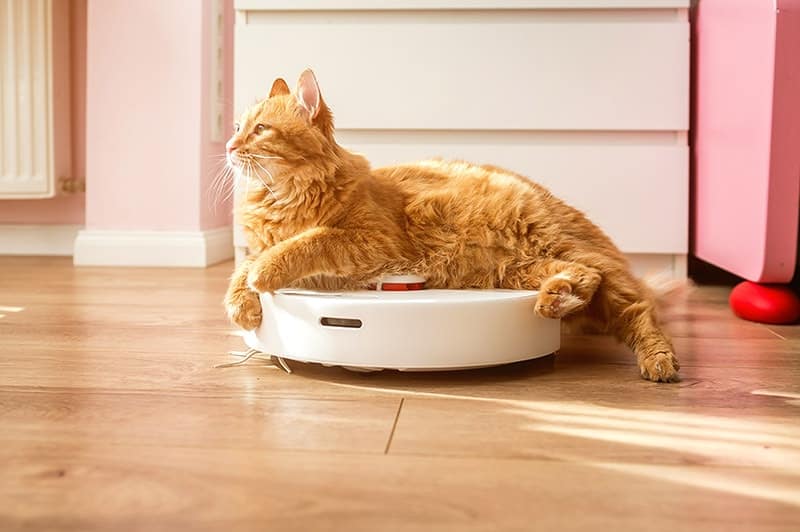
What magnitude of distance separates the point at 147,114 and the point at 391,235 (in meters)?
1.89

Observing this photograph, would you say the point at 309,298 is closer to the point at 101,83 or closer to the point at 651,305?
the point at 651,305

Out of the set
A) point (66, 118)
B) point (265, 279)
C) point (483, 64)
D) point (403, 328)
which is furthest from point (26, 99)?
point (403, 328)

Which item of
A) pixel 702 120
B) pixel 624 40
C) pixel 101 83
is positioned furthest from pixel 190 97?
pixel 702 120

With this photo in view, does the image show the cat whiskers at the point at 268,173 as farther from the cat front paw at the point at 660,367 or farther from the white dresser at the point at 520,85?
the white dresser at the point at 520,85

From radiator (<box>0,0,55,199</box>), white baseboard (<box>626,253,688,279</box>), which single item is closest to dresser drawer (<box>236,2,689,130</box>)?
white baseboard (<box>626,253,688,279</box>)

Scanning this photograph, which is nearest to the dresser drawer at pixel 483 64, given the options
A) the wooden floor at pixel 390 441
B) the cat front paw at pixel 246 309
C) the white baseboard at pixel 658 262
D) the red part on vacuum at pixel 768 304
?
the white baseboard at pixel 658 262

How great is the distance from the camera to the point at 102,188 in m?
3.07

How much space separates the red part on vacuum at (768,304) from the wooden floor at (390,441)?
21cm

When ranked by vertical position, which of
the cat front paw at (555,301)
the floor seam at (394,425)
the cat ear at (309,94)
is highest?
the cat ear at (309,94)

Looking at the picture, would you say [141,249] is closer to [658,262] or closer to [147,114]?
[147,114]

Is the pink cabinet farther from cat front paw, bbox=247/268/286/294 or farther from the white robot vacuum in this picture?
cat front paw, bbox=247/268/286/294

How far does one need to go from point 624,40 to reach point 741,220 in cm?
67

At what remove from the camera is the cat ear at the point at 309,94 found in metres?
1.42

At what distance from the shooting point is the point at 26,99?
3109 millimetres
